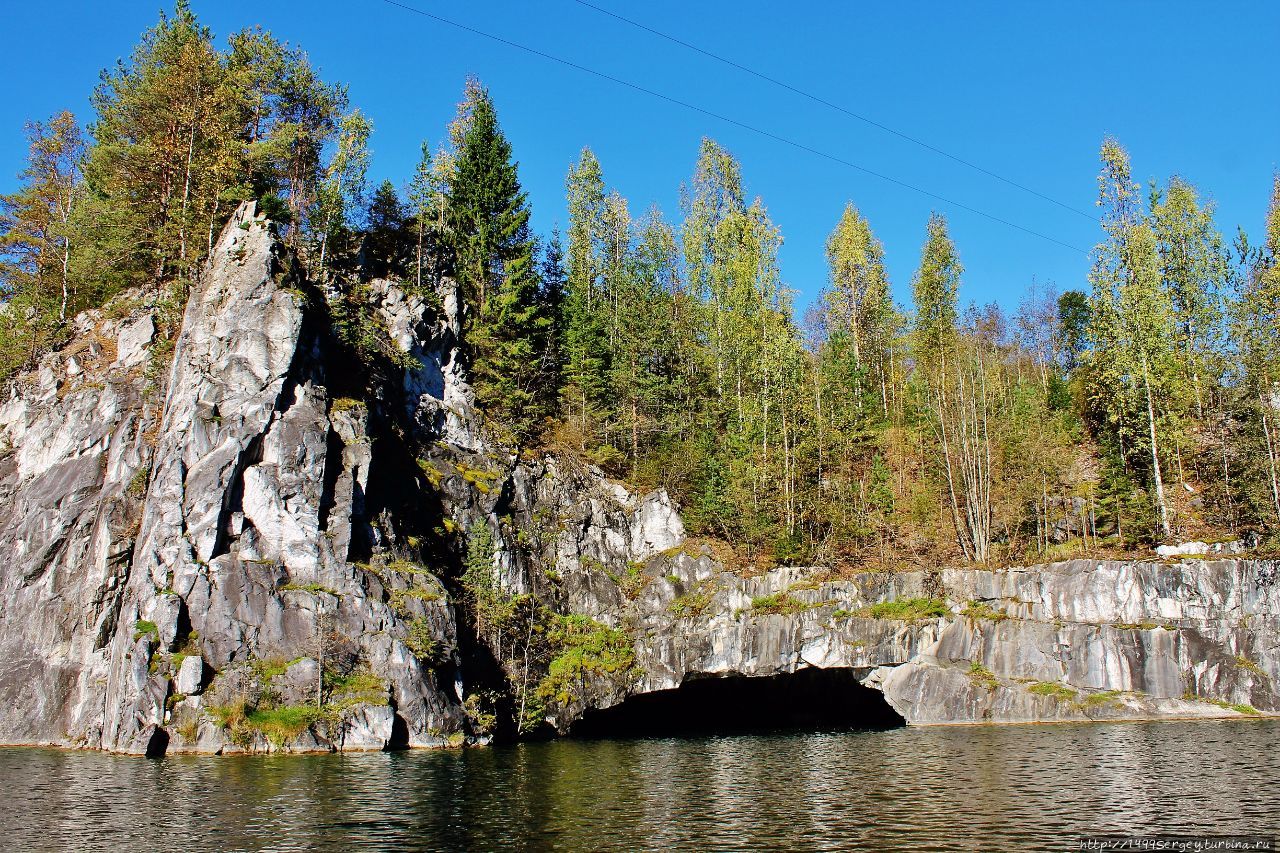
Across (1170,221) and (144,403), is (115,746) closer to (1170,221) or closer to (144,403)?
(144,403)

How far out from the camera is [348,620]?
33.6m

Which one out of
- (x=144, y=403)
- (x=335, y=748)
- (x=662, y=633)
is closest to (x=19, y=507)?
(x=144, y=403)

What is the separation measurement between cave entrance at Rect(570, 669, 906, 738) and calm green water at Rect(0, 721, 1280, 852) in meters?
12.8

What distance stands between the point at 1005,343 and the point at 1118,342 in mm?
35762

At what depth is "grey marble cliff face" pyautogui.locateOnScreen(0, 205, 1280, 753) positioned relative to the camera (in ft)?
106

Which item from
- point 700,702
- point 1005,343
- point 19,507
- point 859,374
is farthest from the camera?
point 1005,343

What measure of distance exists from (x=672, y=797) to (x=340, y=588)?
772 inches

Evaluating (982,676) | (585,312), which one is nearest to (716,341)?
(585,312)

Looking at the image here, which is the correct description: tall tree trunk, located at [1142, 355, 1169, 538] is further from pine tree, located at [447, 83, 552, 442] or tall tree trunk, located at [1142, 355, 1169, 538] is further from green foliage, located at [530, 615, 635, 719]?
pine tree, located at [447, 83, 552, 442]

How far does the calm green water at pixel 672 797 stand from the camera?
1528 centimetres

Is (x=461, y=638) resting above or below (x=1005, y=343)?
below

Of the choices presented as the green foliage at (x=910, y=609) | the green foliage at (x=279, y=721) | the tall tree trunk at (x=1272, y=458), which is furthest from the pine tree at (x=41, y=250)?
the tall tree trunk at (x=1272, y=458)

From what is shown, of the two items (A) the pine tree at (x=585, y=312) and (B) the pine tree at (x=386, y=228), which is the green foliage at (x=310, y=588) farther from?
(B) the pine tree at (x=386, y=228)

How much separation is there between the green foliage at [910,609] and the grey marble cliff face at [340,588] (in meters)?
0.31
